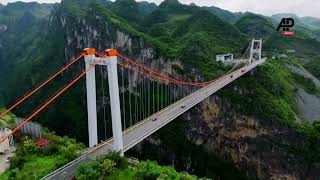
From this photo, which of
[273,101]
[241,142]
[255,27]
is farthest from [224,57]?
[255,27]

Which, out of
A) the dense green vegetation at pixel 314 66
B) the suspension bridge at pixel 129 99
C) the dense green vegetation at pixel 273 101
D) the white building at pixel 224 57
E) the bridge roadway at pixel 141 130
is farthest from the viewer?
the dense green vegetation at pixel 314 66

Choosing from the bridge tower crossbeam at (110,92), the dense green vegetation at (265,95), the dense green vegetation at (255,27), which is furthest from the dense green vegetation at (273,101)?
the dense green vegetation at (255,27)

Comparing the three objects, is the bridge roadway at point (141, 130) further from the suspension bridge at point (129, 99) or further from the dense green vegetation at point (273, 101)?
the dense green vegetation at point (273, 101)

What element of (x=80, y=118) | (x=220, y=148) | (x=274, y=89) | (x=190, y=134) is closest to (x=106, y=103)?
(x=80, y=118)

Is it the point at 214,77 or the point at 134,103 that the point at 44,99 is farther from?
the point at 214,77

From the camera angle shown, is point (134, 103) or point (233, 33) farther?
point (233, 33)

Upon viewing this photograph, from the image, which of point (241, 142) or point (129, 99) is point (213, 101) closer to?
point (241, 142)
